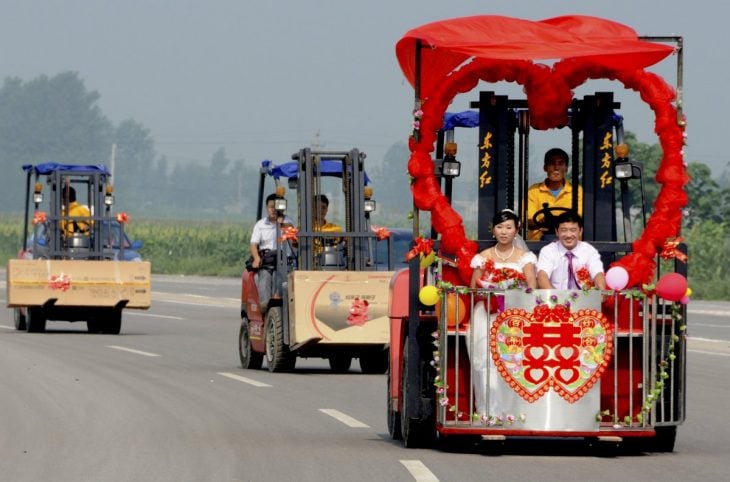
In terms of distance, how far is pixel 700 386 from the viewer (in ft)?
66.1

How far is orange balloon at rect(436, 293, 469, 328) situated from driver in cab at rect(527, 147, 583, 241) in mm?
1370

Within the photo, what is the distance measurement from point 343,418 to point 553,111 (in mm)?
3396

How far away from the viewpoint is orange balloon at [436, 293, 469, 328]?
1242 centimetres

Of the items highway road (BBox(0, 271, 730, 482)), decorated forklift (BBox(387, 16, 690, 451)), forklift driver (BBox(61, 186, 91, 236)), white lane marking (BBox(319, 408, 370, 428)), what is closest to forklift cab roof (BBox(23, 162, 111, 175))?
forklift driver (BBox(61, 186, 91, 236))

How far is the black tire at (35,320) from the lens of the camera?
29883mm

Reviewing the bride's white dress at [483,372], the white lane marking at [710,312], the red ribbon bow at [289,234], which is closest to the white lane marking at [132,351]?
the red ribbon bow at [289,234]

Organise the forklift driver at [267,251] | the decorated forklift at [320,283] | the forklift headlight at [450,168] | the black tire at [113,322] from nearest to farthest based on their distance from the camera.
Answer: the forklift headlight at [450,168] → the decorated forklift at [320,283] → the forklift driver at [267,251] → the black tire at [113,322]

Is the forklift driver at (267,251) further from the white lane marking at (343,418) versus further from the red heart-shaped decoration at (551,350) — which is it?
the red heart-shaped decoration at (551,350)

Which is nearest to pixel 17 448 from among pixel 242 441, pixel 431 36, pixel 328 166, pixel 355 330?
pixel 242 441

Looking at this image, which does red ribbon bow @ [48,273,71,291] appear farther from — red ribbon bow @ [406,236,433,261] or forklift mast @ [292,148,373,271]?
red ribbon bow @ [406,236,433,261]

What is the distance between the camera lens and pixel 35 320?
30031 mm

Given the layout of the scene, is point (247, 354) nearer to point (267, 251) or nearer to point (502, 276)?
point (267, 251)

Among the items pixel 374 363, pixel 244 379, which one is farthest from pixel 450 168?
pixel 374 363

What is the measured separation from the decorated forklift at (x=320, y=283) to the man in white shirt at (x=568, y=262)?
26.3 feet
